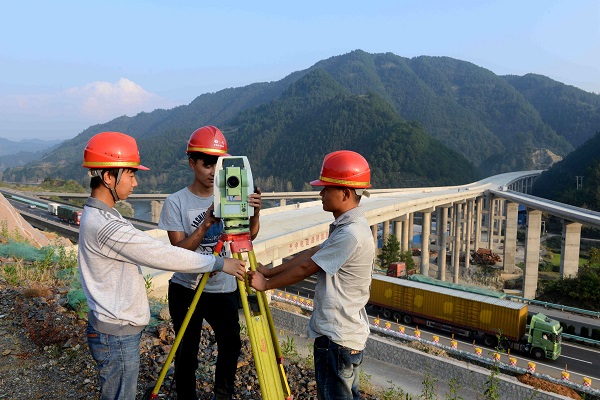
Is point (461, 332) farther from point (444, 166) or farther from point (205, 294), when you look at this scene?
point (444, 166)

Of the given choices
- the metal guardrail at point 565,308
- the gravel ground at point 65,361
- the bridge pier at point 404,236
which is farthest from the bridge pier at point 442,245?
the gravel ground at point 65,361

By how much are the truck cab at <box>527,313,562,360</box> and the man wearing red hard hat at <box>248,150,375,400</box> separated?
1635 cm

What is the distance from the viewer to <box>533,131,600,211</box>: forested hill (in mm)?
61281

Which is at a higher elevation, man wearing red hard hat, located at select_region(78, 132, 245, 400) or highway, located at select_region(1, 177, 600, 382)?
man wearing red hard hat, located at select_region(78, 132, 245, 400)

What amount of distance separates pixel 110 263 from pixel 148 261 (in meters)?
0.31

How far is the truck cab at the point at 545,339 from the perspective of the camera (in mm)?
15406

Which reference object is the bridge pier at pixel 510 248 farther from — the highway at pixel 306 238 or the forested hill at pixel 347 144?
the forested hill at pixel 347 144

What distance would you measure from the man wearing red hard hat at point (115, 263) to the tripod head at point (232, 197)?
283 mm

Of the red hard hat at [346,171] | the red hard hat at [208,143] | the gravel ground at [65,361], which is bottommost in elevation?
the gravel ground at [65,361]

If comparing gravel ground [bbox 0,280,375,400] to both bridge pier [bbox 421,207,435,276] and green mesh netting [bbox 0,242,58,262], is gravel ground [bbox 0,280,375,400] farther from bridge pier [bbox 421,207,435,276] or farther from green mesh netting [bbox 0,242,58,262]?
bridge pier [bbox 421,207,435,276]

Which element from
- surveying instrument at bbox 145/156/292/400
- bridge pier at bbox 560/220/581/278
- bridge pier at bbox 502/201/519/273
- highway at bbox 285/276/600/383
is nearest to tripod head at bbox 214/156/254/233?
surveying instrument at bbox 145/156/292/400

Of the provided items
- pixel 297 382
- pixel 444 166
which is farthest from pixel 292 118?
pixel 297 382

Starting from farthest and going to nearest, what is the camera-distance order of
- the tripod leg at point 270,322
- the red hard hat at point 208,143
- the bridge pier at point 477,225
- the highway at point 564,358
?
the bridge pier at point 477,225 < the highway at point 564,358 < the red hard hat at point 208,143 < the tripod leg at point 270,322

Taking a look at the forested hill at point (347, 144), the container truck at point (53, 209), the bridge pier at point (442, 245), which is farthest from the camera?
the forested hill at point (347, 144)
